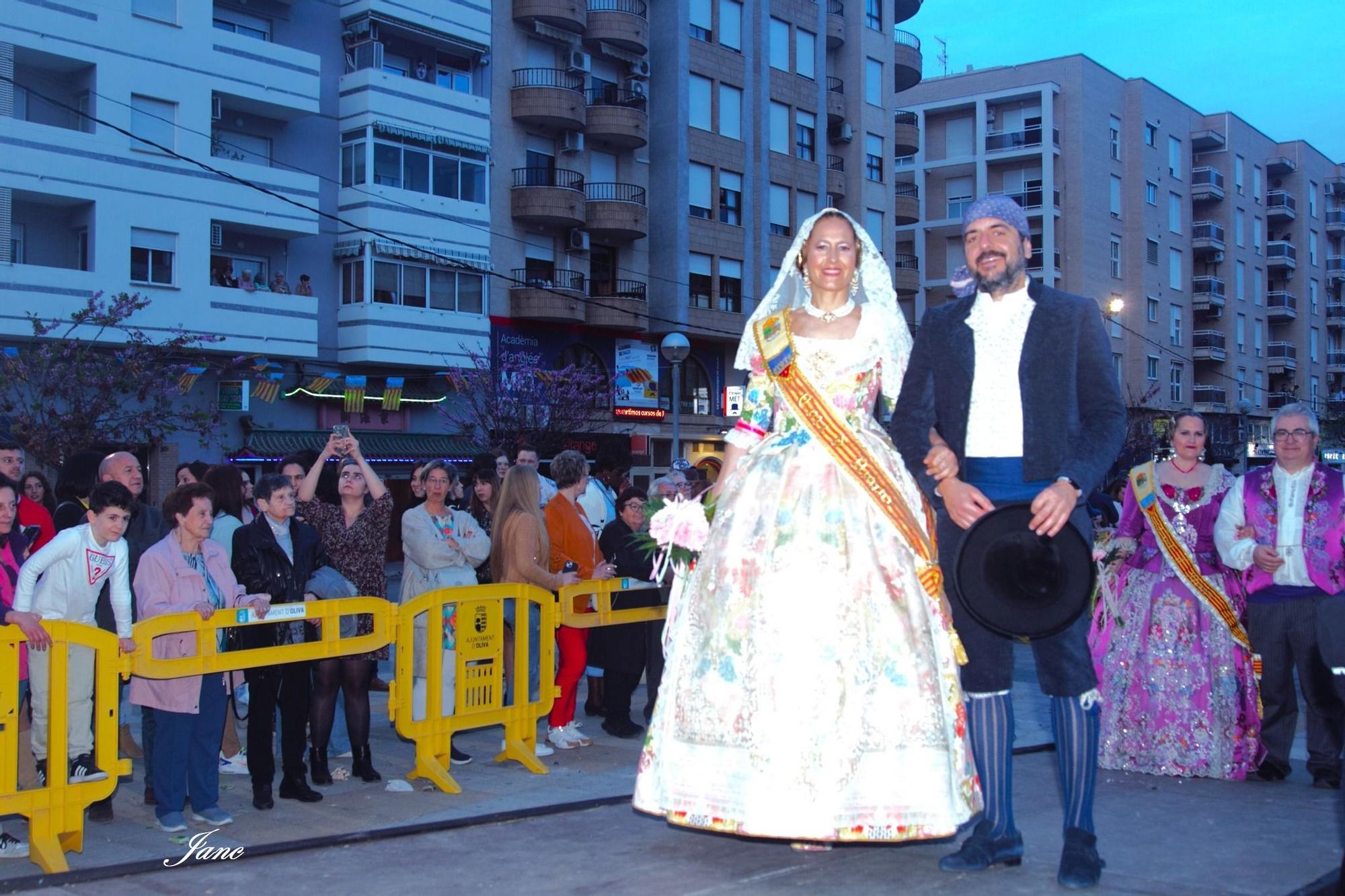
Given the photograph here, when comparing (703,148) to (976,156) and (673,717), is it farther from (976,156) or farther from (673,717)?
(673,717)

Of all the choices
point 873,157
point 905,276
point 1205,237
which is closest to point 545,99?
point 873,157

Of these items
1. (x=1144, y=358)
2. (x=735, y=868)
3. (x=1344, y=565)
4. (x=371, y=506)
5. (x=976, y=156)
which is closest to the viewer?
(x=735, y=868)

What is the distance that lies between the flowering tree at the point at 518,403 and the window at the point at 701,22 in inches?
468

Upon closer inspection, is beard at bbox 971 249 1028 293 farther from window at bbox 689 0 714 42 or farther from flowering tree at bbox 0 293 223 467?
window at bbox 689 0 714 42

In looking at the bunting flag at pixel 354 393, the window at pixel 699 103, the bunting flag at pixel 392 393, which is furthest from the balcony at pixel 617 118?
the bunting flag at pixel 354 393

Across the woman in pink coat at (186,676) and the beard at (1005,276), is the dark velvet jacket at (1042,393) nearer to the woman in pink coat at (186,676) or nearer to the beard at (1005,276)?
the beard at (1005,276)

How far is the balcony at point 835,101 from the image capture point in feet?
136

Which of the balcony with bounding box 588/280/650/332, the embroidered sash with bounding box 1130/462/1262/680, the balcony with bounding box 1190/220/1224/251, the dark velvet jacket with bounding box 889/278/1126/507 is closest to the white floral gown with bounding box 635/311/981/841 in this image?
the dark velvet jacket with bounding box 889/278/1126/507

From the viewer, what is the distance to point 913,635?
415 cm

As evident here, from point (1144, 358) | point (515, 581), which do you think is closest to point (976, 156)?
point (1144, 358)

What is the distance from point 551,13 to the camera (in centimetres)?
3288

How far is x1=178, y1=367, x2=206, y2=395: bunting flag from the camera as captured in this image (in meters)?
23.3

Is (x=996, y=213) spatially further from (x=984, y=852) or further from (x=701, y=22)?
(x=701, y=22)

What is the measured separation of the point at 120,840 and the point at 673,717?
9.44ft
